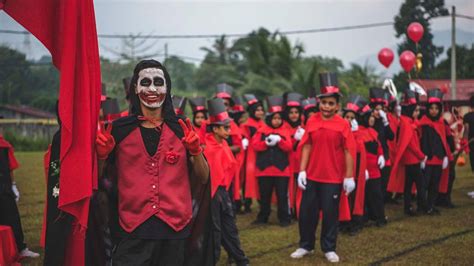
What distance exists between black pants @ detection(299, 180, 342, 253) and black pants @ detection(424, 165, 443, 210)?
4.13m

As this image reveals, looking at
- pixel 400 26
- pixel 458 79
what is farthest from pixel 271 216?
pixel 400 26

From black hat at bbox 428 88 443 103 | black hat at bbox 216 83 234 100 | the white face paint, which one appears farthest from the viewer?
black hat at bbox 216 83 234 100

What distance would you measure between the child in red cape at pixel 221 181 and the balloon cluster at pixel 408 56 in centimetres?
939

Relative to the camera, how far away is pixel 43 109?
158 feet

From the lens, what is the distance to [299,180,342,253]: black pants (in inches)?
285

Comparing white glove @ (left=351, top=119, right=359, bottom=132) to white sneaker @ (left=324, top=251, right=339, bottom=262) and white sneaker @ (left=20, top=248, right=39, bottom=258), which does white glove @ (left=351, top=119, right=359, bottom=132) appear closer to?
white sneaker @ (left=324, top=251, right=339, bottom=262)

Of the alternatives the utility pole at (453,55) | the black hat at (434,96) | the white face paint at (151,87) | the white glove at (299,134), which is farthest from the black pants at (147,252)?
the utility pole at (453,55)

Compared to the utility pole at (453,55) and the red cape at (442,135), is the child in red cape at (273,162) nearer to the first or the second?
the red cape at (442,135)

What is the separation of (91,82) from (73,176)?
25.2 inches

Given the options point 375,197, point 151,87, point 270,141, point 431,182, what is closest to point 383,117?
point 375,197

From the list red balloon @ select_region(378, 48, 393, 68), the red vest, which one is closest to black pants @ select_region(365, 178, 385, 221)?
the red vest

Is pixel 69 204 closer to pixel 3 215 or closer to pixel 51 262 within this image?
pixel 51 262

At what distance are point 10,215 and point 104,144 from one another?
4080 millimetres

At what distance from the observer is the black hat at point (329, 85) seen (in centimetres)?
742
